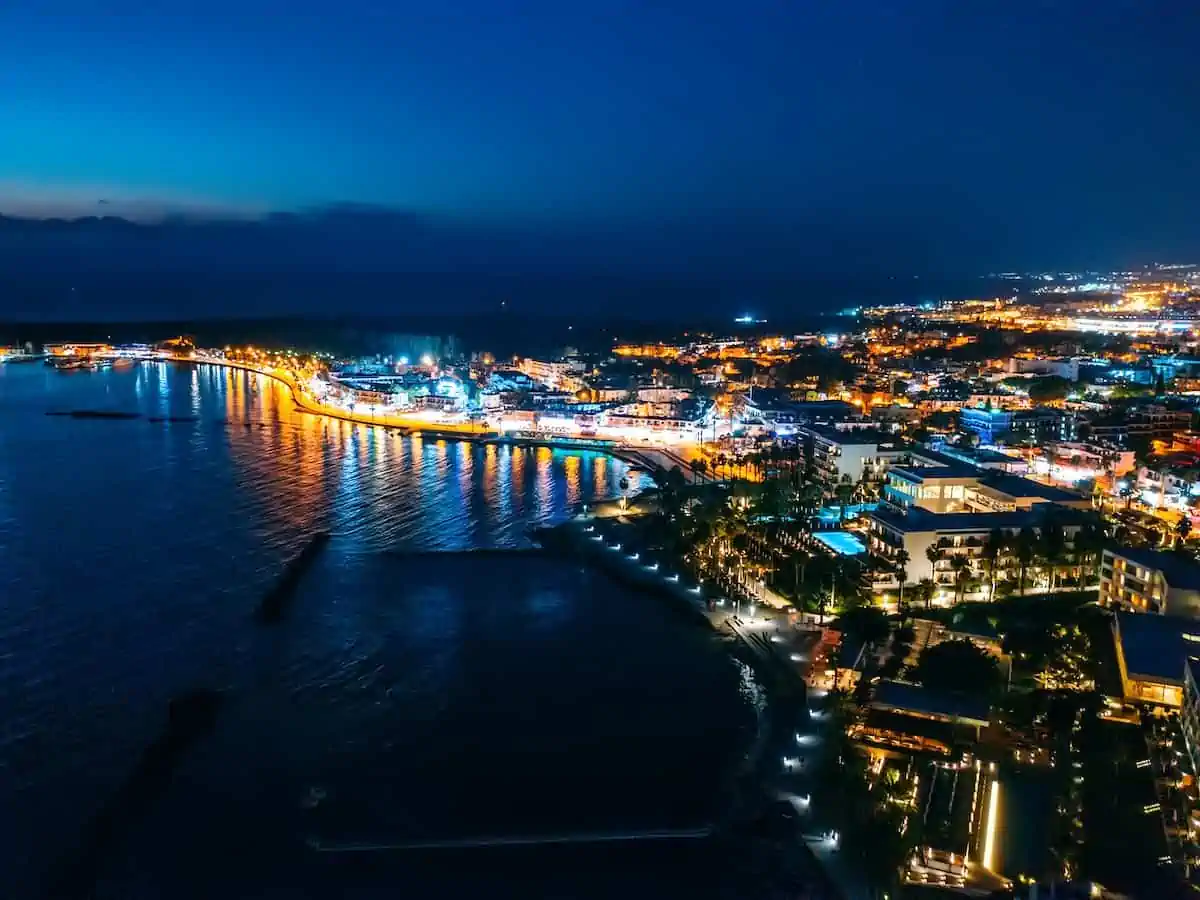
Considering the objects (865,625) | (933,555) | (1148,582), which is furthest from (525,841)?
(1148,582)

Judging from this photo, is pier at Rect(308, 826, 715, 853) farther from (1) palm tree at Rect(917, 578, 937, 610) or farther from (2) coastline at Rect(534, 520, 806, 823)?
(1) palm tree at Rect(917, 578, 937, 610)

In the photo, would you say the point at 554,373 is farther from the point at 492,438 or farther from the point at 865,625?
the point at 865,625

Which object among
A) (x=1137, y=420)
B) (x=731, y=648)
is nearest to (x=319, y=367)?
(x=1137, y=420)

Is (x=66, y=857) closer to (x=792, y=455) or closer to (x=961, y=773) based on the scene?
(x=961, y=773)

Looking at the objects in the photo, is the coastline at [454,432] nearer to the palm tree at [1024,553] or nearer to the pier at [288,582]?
the pier at [288,582]

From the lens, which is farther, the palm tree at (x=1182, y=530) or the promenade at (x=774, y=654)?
the palm tree at (x=1182, y=530)

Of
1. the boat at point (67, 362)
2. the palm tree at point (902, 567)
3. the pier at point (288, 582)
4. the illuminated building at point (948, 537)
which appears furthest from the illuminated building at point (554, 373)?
the boat at point (67, 362)
